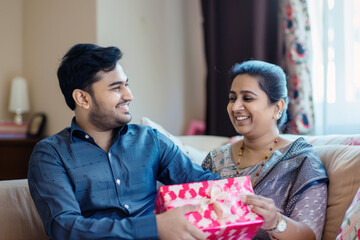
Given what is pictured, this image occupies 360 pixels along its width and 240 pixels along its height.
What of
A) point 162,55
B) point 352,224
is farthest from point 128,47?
point 352,224

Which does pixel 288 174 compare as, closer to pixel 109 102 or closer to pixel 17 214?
pixel 109 102

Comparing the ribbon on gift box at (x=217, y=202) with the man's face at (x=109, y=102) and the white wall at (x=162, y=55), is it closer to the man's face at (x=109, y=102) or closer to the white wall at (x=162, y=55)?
Answer: the man's face at (x=109, y=102)

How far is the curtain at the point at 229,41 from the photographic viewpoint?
297cm

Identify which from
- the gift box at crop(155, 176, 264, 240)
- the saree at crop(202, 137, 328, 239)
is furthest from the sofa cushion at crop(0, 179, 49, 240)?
the saree at crop(202, 137, 328, 239)

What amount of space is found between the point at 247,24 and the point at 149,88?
0.95 m

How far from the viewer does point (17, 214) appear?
1676 mm

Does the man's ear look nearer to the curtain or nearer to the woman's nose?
the woman's nose

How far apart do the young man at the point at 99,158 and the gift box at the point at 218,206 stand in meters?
0.27

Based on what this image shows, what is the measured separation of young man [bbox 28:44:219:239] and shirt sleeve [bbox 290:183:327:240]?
1.22ft

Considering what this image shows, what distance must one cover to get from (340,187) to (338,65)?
119 centimetres

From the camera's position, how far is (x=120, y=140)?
1.68 metres

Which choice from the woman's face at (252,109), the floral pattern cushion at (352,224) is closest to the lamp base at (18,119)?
the woman's face at (252,109)

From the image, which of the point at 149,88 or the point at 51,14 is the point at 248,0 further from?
the point at 51,14

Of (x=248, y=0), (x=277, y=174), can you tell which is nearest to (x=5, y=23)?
(x=248, y=0)
